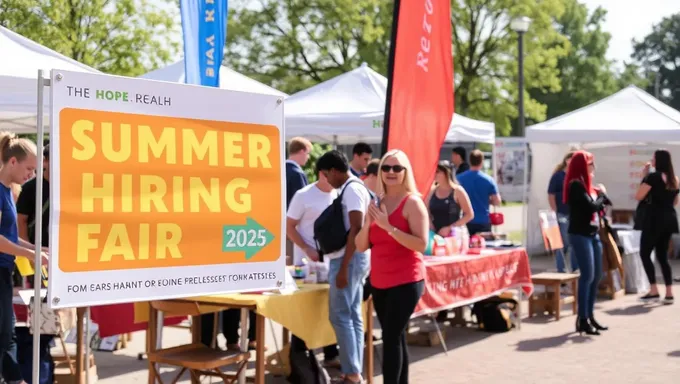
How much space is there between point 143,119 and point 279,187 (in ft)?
2.42

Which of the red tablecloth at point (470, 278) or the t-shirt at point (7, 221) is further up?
the t-shirt at point (7, 221)

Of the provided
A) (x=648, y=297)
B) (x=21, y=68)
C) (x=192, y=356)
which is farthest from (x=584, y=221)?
(x=21, y=68)

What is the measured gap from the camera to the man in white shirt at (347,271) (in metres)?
6.43

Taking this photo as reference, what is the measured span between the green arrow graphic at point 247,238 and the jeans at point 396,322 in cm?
197

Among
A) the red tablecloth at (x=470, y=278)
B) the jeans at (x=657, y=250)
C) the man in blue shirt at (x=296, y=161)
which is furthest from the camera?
the jeans at (x=657, y=250)

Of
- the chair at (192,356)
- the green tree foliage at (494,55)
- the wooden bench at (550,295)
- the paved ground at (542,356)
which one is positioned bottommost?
the paved ground at (542,356)

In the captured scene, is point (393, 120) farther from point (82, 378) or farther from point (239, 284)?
point (82, 378)

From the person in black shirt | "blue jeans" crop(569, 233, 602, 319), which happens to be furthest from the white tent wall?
"blue jeans" crop(569, 233, 602, 319)

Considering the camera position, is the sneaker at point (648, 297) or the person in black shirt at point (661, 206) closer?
the person in black shirt at point (661, 206)

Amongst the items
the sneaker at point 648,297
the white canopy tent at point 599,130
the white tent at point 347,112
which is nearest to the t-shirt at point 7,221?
the white tent at point 347,112

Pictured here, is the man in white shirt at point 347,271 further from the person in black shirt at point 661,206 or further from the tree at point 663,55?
the tree at point 663,55

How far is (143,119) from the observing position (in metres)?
3.65

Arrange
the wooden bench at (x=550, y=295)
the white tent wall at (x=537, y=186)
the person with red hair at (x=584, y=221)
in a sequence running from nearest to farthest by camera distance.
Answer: the person with red hair at (x=584, y=221), the wooden bench at (x=550, y=295), the white tent wall at (x=537, y=186)

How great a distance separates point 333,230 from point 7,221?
7.25 ft
